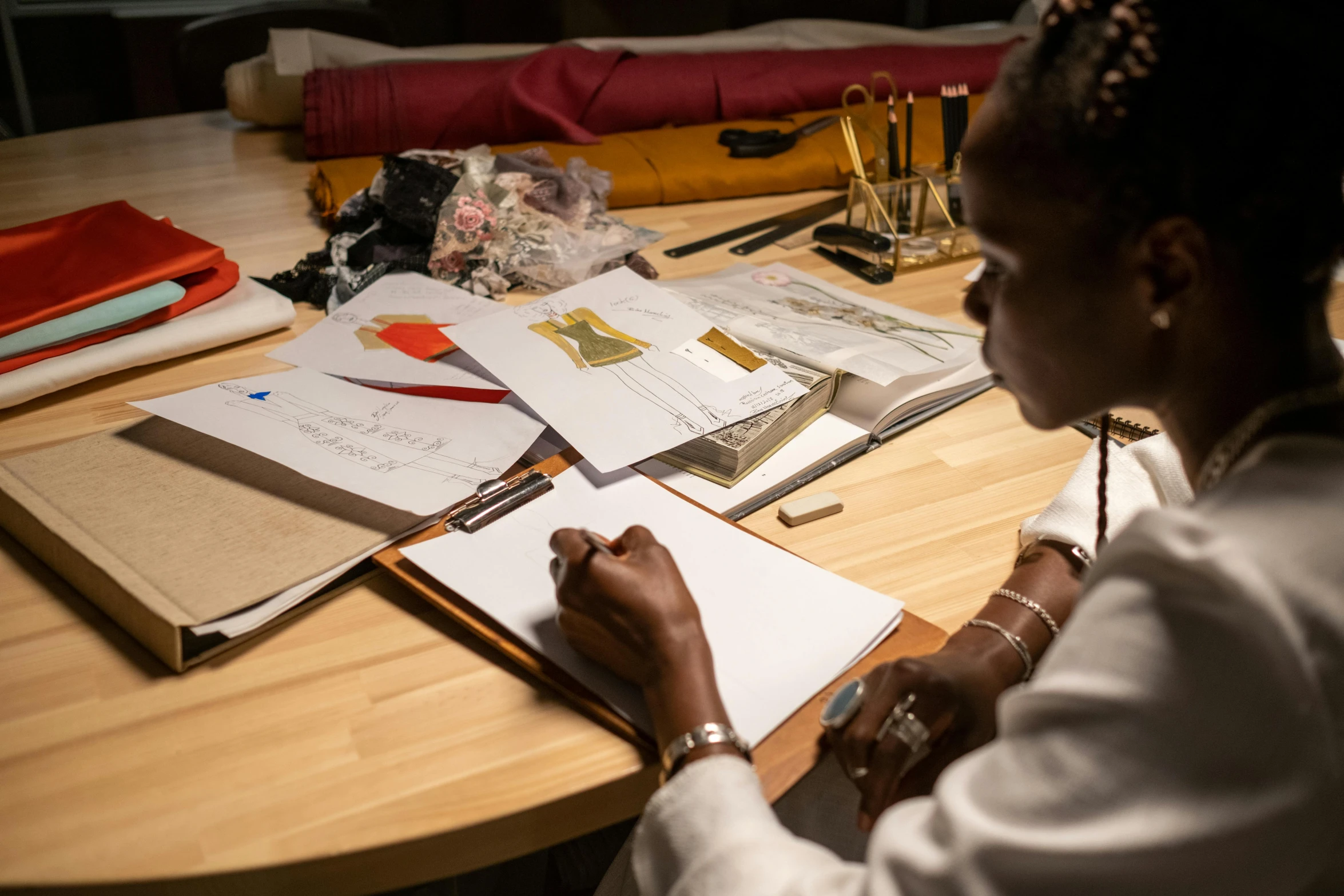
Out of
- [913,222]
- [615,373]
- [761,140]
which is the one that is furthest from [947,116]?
[615,373]

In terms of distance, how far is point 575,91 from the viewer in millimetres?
1913

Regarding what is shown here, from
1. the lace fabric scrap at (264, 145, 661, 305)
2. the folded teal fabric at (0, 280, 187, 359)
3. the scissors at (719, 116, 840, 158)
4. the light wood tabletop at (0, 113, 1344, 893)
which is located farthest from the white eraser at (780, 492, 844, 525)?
the scissors at (719, 116, 840, 158)

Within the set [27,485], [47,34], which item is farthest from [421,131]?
[47,34]

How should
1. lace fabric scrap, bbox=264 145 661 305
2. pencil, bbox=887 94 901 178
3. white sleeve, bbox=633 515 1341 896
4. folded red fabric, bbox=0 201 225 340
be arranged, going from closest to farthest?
white sleeve, bbox=633 515 1341 896, folded red fabric, bbox=0 201 225 340, lace fabric scrap, bbox=264 145 661 305, pencil, bbox=887 94 901 178

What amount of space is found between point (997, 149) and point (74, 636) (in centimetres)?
73

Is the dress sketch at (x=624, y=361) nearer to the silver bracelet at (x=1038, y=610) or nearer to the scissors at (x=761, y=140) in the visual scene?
the silver bracelet at (x=1038, y=610)

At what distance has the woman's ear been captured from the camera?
1.56 feet

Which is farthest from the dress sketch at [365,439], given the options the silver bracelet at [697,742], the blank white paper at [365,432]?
the silver bracelet at [697,742]

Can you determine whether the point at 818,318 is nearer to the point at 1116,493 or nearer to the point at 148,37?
the point at 1116,493

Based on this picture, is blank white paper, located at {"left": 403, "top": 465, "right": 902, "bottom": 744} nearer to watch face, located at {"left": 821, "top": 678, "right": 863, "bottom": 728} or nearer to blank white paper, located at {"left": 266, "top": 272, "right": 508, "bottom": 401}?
watch face, located at {"left": 821, "top": 678, "right": 863, "bottom": 728}

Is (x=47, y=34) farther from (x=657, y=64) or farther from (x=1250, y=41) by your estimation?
(x=1250, y=41)

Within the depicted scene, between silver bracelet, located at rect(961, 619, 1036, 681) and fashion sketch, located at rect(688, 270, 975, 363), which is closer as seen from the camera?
silver bracelet, located at rect(961, 619, 1036, 681)

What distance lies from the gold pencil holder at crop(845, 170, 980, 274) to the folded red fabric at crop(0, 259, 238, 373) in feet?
2.89

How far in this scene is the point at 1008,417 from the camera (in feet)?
3.48
